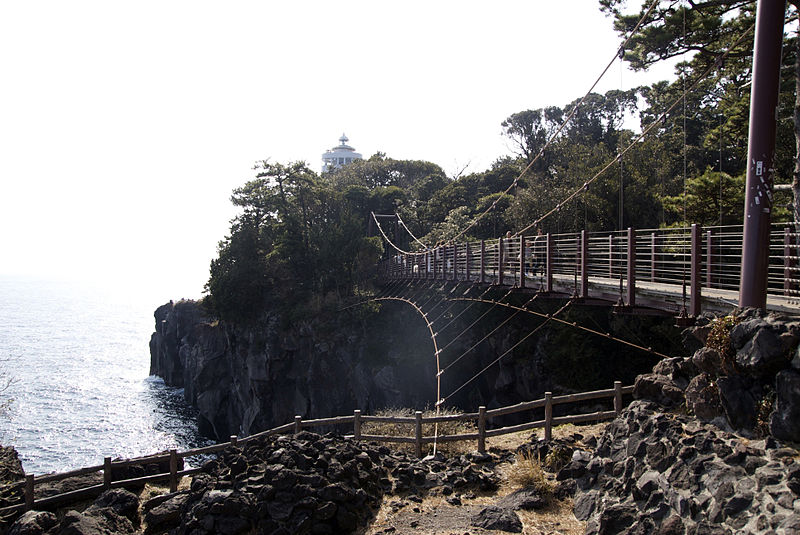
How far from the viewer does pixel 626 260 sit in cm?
979

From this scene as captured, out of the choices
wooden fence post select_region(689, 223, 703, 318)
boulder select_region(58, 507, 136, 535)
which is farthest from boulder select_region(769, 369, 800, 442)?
boulder select_region(58, 507, 136, 535)

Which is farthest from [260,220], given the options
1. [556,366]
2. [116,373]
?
[116,373]

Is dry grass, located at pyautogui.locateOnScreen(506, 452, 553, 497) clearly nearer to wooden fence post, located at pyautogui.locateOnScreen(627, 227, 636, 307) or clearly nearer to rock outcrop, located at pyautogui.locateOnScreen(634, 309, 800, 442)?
rock outcrop, located at pyautogui.locateOnScreen(634, 309, 800, 442)

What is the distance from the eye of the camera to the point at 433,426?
12422 mm

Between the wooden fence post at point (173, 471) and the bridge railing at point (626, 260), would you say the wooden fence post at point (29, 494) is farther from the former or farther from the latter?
the bridge railing at point (626, 260)

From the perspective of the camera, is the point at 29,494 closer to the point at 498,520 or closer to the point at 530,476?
the point at 498,520

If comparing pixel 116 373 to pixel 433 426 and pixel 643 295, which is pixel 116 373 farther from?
pixel 643 295

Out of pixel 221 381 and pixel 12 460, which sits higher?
pixel 12 460

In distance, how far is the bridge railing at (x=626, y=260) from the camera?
26.1 feet

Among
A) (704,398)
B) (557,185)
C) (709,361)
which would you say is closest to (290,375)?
(557,185)

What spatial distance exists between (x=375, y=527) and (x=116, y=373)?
66.4 metres

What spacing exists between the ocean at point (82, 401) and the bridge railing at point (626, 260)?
1333cm

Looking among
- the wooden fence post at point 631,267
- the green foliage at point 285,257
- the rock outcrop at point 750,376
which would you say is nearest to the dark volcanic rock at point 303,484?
the rock outcrop at point 750,376

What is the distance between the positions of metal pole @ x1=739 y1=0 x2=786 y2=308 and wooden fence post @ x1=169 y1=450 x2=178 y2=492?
9155mm
